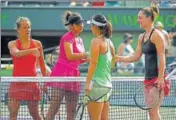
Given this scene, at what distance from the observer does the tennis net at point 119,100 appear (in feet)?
27.0

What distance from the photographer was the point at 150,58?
779 centimetres

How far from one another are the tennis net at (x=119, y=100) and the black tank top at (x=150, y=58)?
68 cm

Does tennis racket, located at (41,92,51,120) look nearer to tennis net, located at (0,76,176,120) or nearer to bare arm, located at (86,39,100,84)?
tennis net, located at (0,76,176,120)

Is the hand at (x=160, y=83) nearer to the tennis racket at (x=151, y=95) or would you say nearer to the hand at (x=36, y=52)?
the tennis racket at (x=151, y=95)

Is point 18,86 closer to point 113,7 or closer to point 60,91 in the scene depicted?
point 60,91

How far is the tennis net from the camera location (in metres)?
8.22

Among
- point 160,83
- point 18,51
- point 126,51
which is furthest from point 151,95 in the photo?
point 126,51

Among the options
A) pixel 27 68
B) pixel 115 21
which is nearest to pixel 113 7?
pixel 115 21

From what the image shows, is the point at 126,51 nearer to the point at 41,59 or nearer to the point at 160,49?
the point at 41,59

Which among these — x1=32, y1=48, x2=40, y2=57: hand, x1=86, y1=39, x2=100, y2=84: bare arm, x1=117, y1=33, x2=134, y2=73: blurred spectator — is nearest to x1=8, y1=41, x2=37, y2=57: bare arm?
x1=32, y1=48, x2=40, y2=57: hand

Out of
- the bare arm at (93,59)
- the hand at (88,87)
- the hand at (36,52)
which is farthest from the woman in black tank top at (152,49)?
the hand at (36,52)

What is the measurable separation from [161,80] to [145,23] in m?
0.68

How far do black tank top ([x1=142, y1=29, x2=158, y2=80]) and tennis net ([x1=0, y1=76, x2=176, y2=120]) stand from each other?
2.25ft

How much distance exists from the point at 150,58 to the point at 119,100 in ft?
3.89
